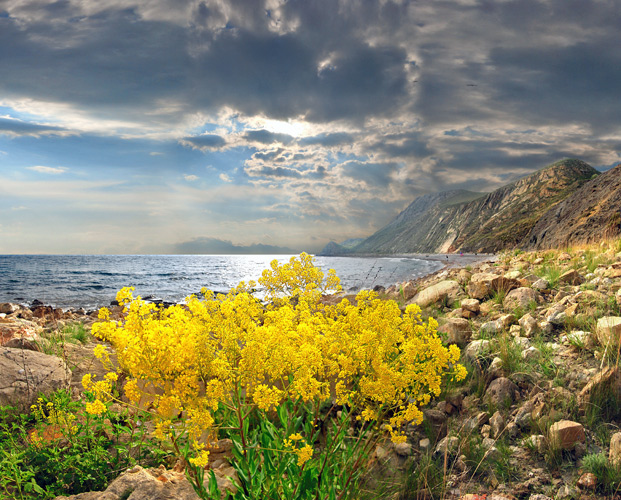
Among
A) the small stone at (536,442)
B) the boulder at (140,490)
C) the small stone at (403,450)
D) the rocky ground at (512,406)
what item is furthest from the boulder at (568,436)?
the boulder at (140,490)

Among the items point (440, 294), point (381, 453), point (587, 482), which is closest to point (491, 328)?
point (440, 294)

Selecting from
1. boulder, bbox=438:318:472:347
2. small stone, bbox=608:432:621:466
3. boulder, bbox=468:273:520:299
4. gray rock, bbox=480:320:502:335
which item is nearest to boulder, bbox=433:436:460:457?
small stone, bbox=608:432:621:466

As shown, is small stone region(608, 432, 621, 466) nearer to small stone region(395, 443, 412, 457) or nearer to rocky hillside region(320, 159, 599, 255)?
small stone region(395, 443, 412, 457)

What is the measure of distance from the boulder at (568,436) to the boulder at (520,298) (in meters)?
3.61

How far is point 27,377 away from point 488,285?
32.0 feet

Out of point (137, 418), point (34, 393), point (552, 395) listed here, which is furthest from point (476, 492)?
point (34, 393)

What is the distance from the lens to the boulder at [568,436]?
4.23 meters

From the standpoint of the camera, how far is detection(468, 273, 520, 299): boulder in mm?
8539

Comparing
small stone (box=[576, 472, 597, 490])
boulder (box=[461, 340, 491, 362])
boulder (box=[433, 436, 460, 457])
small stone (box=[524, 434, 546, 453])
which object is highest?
boulder (box=[461, 340, 491, 362])

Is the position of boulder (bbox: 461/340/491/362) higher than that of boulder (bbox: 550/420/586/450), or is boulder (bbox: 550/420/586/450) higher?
boulder (bbox: 461/340/491/362)

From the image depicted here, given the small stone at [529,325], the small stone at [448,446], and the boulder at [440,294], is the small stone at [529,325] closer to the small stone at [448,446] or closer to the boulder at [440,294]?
the boulder at [440,294]

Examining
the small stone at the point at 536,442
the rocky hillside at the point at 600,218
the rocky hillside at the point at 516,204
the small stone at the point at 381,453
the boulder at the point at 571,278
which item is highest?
the rocky hillside at the point at 516,204

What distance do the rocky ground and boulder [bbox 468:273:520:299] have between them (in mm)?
636

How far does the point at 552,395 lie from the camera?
499cm
